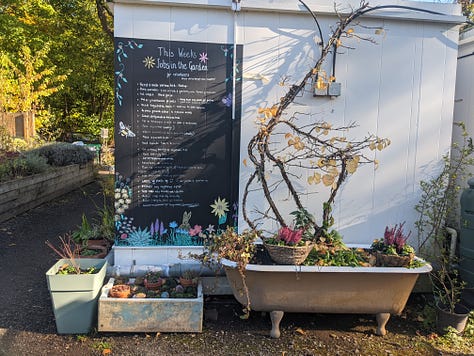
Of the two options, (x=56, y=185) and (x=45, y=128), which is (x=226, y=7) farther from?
(x=45, y=128)

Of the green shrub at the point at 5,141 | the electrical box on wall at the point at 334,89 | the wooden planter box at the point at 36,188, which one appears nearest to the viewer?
the electrical box on wall at the point at 334,89

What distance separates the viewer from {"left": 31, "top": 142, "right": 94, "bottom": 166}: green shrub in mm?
8477

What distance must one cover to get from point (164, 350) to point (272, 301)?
0.88 meters

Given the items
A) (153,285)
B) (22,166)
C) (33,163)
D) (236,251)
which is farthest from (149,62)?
(33,163)

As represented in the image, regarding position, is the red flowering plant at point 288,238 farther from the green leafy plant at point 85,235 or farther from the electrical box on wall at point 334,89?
the green leafy plant at point 85,235

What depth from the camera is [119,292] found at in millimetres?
2988

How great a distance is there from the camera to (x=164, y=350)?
2.73 m

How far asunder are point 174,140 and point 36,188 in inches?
184

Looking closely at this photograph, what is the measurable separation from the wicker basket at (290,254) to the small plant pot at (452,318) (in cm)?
130

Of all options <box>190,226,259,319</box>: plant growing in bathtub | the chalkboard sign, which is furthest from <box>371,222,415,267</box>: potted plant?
the chalkboard sign

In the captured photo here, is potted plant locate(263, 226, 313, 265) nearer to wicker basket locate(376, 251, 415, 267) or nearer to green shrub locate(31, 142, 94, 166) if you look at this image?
wicker basket locate(376, 251, 415, 267)

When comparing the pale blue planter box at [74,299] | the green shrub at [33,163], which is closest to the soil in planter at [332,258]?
the pale blue planter box at [74,299]

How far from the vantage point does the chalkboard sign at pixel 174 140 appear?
11.2 feet

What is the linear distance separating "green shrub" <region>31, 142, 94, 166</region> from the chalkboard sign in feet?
18.1
